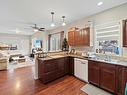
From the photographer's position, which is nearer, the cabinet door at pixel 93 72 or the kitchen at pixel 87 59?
the kitchen at pixel 87 59

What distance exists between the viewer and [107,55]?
12.3ft

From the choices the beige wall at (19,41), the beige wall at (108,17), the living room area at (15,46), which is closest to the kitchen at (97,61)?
the beige wall at (108,17)

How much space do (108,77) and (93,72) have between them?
59 cm

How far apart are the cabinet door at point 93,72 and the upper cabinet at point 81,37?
1.17 metres

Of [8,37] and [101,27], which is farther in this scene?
[8,37]

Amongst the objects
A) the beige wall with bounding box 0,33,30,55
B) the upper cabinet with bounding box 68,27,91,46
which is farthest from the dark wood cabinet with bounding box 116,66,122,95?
the beige wall with bounding box 0,33,30,55

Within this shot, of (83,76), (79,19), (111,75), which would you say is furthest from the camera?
(79,19)

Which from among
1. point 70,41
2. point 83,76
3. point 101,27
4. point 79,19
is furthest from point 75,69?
point 79,19

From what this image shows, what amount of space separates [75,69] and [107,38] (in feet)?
6.03

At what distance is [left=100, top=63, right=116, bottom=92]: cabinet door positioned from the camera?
9.14 ft

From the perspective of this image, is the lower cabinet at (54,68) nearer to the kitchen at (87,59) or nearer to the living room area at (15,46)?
the kitchen at (87,59)

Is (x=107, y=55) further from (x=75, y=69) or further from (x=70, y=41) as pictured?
(x=70, y=41)

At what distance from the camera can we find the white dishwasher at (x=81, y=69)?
12.6ft

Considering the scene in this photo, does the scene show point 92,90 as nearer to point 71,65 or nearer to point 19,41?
point 71,65
